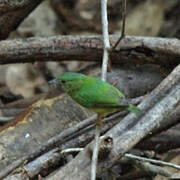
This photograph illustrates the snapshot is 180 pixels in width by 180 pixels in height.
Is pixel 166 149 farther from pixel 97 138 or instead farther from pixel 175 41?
pixel 97 138

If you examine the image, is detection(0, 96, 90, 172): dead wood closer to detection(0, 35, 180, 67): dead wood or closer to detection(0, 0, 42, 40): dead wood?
detection(0, 35, 180, 67): dead wood

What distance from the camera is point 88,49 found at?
4.15 m

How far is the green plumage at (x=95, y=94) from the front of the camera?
307 cm

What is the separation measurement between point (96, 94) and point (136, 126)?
A: 368 mm

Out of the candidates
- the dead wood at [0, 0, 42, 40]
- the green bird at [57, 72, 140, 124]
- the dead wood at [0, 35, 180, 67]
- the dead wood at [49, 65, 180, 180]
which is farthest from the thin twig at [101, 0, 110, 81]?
the dead wood at [0, 0, 42, 40]

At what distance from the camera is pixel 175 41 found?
4.07 metres

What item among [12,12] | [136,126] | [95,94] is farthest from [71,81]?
[12,12]

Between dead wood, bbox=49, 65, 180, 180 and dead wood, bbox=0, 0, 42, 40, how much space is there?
148 centimetres

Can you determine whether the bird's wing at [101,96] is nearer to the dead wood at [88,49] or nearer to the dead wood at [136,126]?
the dead wood at [136,126]

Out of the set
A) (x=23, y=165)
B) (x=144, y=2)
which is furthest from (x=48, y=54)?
(x=144, y=2)

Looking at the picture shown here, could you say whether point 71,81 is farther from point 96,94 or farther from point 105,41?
point 105,41

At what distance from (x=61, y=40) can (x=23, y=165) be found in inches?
49.0

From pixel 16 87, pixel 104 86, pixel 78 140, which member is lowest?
pixel 16 87

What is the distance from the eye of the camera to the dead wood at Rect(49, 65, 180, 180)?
3.01 meters
